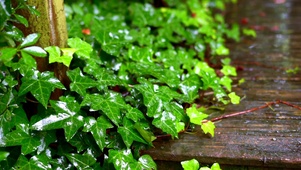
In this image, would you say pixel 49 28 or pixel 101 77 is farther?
pixel 101 77

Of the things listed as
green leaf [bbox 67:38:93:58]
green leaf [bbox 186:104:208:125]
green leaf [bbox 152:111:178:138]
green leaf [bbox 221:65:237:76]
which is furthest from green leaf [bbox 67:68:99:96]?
green leaf [bbox 221:65:237:76]

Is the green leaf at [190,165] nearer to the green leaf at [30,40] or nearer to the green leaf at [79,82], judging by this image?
the green leaf at [79,82]

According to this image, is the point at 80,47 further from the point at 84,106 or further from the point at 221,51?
the point at 221,51

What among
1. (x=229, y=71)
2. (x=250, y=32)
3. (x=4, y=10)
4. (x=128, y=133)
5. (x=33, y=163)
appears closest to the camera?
Result: (x=4, y=10)

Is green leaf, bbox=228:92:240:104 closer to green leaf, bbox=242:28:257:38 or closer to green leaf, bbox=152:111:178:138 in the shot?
green leaf, bbox=152:111:178:138

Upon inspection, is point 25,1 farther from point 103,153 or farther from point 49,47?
point 103,153

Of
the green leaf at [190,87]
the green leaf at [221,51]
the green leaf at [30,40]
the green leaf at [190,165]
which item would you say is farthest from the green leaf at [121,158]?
the green leaf at [221,51]

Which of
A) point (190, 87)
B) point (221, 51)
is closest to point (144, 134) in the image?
point (190, 87)
